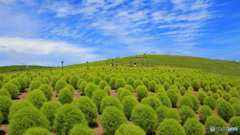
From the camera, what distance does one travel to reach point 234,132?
10.4 metres

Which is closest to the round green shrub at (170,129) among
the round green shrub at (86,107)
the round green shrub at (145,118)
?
the round green shrub at (145,118)

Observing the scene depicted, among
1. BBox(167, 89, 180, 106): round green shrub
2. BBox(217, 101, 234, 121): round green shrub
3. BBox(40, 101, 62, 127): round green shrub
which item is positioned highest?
BBox(40, 101, 62, 127): round green shrub

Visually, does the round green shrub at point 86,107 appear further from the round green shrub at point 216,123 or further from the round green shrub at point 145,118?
the round green shrub at point 216,123

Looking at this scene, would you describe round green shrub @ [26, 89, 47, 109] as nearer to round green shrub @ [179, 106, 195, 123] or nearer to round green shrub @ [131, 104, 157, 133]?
round green shrub @ [131, 104, 157, 133]

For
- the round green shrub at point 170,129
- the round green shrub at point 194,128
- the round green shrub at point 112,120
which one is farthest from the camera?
the round green shrub at point 194,128

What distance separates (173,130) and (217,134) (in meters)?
4.01

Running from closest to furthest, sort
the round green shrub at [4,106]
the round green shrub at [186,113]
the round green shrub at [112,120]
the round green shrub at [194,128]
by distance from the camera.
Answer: the round green shrub at [112,120] → the round green shrub at [194,128] → the round green shrub at [4,106] → the round green shrub at [186,113]

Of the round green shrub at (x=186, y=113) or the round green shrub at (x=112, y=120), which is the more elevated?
the round green shrub at (x=112, y=120)

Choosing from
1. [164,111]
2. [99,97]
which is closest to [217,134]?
[164,111]

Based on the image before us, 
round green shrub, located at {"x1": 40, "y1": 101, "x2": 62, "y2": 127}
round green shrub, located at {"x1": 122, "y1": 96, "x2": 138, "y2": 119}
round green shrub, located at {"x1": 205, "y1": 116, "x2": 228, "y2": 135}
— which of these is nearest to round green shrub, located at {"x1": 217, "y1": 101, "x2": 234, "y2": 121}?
round green shrub, located at {"x1": 205, "y1": 116, "x2": 228, "y2": 135}

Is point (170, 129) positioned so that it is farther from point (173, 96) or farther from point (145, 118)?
point (173, 96)

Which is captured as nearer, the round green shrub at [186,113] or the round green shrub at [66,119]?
the round green shrub at [66,119]

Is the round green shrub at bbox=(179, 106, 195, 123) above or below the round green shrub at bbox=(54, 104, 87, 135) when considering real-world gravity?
below

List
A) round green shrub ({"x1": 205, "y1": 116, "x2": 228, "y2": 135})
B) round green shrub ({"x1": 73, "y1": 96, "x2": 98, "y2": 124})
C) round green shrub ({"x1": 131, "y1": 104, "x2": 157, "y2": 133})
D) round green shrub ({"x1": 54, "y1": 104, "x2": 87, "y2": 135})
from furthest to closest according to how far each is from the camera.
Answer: round green shrub ({"x1": 73, "y1": 96, "x2": 98, "y2": 124}) < round green shrub ({"x1": 205, "y1": 116, "x2": 228, "y2": 135}) < round green shrub ({"x1": 131, "y1": 104, "x2": 157, "y2": 133}) < round green shrub ({"x1": 54, "y1": 104, "x2": 87, "y2": 135})
